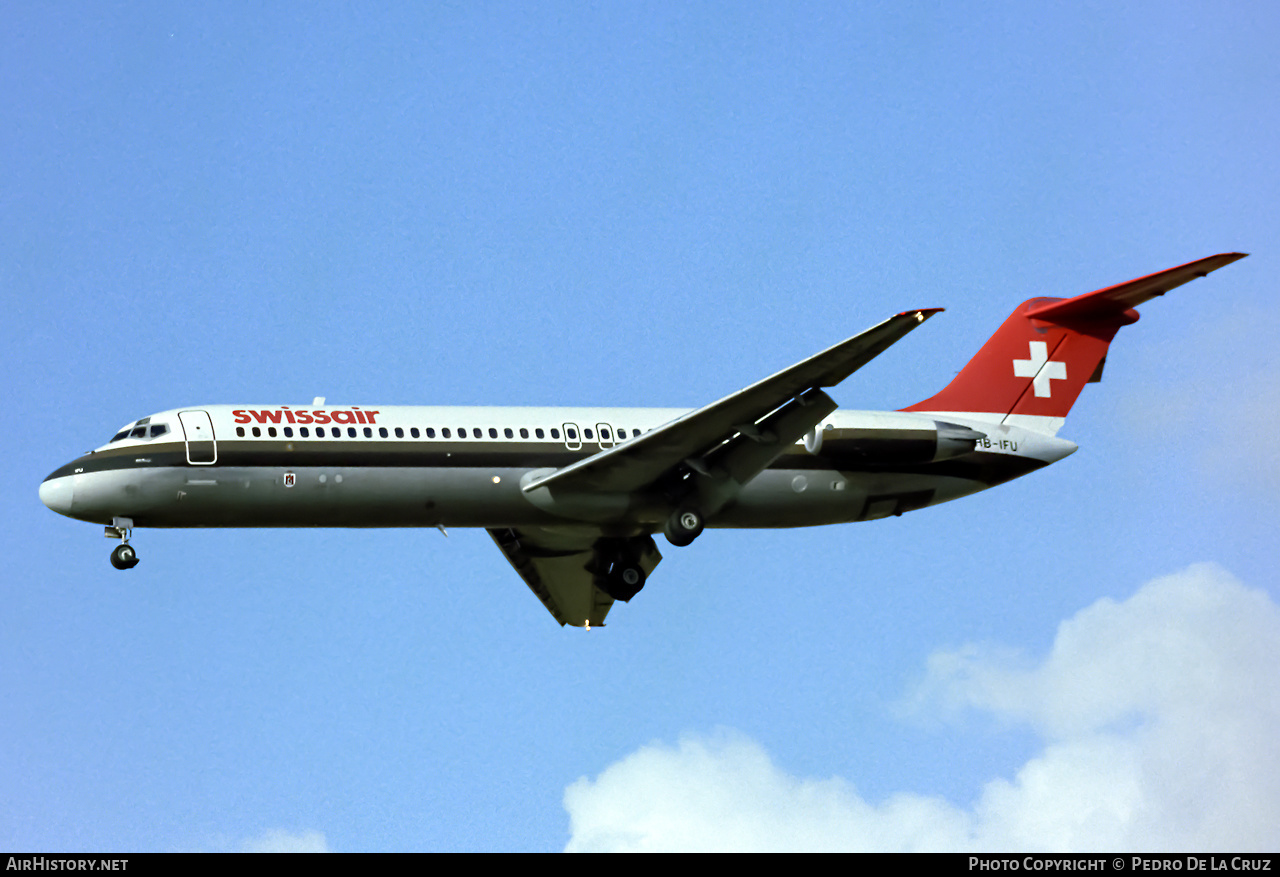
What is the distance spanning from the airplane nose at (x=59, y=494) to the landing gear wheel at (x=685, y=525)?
429 inches

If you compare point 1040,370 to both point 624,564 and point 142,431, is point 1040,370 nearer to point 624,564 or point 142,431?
point 624,564

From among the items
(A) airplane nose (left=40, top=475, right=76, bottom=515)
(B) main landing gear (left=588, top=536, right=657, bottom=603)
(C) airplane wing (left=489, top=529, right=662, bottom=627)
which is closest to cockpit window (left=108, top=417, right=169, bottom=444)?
(A) airplane nose (left=40, top=475, right=76, bottom=515)

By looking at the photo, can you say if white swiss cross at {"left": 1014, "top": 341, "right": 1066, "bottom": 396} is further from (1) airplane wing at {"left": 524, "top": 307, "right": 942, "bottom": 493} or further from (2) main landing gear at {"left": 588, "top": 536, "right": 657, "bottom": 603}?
(2) main landing gear at {"left": 588, "top": 536, "right": 657, "bottom": 603}

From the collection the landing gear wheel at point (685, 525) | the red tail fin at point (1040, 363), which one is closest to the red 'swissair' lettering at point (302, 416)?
the landing gear wheel at point (685, 525)

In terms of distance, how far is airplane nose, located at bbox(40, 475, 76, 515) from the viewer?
27.6m

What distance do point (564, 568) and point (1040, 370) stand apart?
36.4 ft

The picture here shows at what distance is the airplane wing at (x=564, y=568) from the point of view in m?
32.5

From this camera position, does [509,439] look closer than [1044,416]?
Yes
